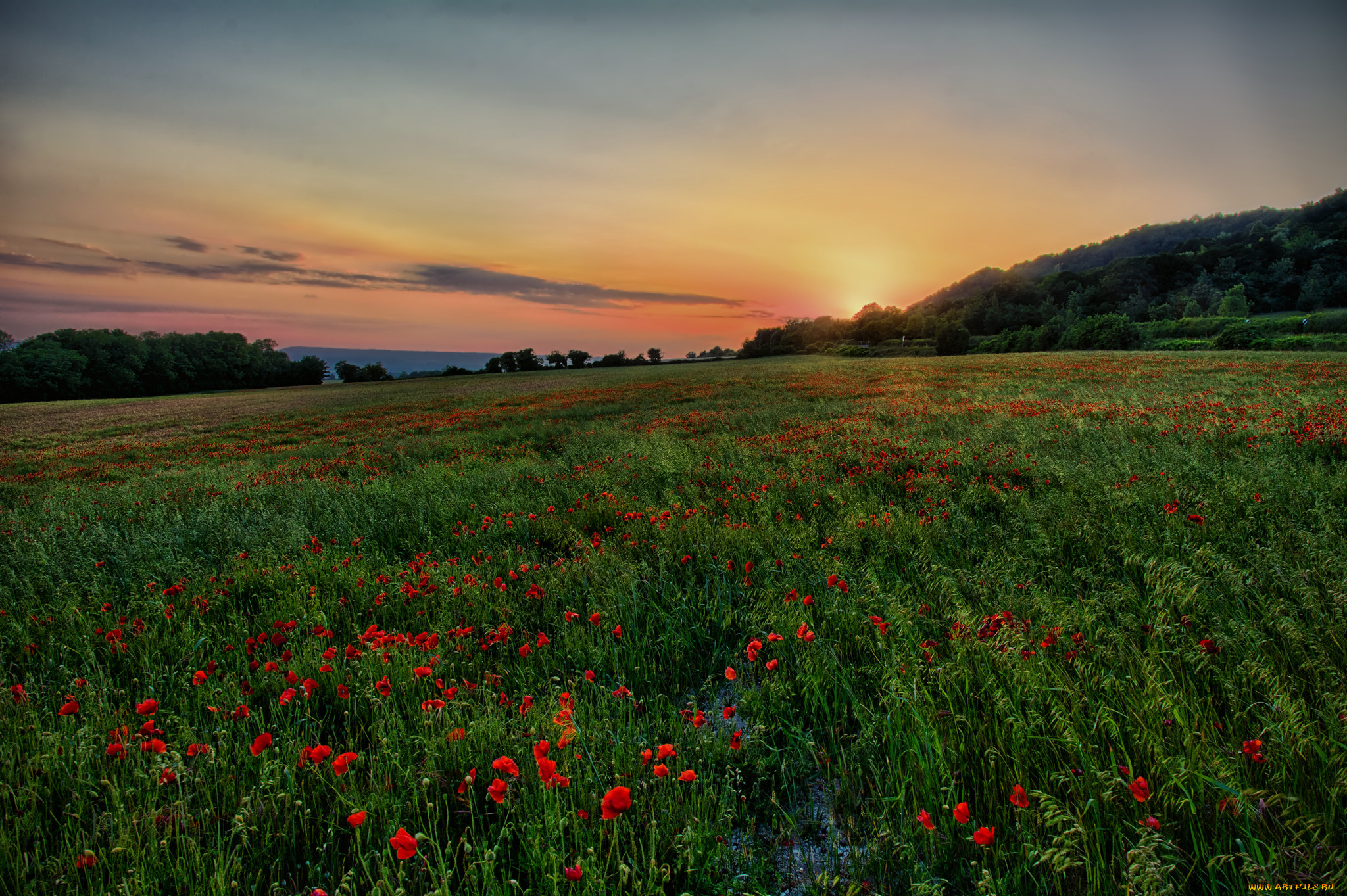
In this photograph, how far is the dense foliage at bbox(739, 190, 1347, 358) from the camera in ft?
210

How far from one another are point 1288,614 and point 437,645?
4.63m

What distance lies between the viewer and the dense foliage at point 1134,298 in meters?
64.1

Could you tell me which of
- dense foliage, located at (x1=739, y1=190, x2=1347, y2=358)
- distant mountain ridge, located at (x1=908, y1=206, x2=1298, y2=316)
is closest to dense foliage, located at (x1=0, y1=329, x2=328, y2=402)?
dense foliage, located at (x1=739, y1=190, x2=1347, y2=358)

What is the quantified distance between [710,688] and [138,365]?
3701 inches

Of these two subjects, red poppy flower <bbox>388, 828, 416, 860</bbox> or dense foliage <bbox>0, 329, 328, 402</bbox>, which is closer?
red poppy flower <bbox>388, 828, 416, 860</bbox>

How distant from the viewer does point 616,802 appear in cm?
166

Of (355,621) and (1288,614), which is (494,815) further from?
(1288,614)

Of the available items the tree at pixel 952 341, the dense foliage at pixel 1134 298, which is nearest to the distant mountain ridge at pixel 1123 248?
the dense foliage at pixel 1134 298

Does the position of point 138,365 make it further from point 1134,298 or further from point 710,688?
point 1134,298

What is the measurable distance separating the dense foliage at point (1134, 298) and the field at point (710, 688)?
62024 millimetres

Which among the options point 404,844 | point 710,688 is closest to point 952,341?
point 710,688

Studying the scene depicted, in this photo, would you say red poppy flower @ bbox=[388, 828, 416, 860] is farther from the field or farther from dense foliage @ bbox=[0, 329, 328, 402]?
dense foliage @ bbox=[0, 329, 328, 402]

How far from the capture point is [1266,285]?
79375mm

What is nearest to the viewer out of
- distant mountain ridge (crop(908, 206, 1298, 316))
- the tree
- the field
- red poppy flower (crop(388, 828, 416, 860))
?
red poppy flower (crop(388, 828, 416, 860))
